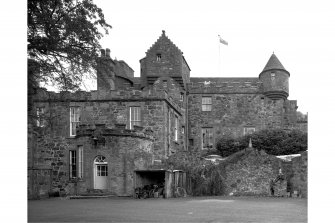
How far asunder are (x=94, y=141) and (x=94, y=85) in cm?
1004

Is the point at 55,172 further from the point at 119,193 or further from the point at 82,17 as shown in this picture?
the point at 82,17

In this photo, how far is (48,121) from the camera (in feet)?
33.5

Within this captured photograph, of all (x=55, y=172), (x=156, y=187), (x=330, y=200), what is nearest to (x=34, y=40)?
(x=330, y=200)

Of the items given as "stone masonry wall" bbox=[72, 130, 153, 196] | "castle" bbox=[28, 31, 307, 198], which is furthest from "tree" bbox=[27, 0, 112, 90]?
"stone masonry wall" bbox=[72, 130, 153, 196]

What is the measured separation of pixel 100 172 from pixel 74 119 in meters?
5.07

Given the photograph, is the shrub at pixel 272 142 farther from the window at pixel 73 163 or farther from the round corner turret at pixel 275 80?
the window at pixel 73 163

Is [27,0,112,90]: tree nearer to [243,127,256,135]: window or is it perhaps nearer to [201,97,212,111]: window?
[201,97,212,111]: window

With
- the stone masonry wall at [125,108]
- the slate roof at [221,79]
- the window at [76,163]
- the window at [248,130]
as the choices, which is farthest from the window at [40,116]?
the slate roof at [221,79]

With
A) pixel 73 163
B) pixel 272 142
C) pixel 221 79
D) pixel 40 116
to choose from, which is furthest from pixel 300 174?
pixel 221 79

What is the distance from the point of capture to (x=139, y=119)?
24.2m

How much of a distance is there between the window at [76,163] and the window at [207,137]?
1240 cm

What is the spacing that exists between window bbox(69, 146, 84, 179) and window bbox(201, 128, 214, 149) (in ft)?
40.7

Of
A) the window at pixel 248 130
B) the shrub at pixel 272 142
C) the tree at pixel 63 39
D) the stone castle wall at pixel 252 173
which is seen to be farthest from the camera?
the window at pixel 248 130

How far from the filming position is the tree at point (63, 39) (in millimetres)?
8445
